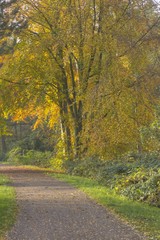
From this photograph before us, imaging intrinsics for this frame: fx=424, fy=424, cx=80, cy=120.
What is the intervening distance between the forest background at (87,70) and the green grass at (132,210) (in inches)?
210

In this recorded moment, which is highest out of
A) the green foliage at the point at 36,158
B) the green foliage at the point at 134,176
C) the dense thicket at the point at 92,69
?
the dense thicket at the point at 92,69

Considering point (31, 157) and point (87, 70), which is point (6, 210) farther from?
point (31, 157)

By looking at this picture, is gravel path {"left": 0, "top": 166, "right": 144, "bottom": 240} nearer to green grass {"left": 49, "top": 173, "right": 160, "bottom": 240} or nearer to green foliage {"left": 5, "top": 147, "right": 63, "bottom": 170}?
green grass {"left": 49, "top": 173, "right": 160, "bottom": 240}

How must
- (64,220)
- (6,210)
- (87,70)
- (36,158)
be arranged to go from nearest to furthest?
(64,220)
(6,210)
(87,70)
(36,158)

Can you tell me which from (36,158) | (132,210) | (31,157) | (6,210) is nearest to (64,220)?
(6,210)

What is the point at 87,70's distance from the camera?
24484 millimetres

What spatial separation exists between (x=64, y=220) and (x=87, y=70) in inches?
619

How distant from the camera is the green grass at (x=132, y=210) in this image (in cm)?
877

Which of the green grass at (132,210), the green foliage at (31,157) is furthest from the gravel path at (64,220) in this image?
the green foliage at (31,157)

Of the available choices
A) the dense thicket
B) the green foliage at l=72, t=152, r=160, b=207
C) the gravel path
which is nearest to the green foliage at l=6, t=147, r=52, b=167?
the dense thicket

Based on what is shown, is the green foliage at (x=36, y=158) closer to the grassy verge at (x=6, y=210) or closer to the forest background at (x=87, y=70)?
the forest background at (x=87, y=70)

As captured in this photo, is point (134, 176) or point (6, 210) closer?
point (6, 210)

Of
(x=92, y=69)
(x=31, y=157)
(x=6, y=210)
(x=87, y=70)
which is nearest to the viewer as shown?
(x=6, y=210)

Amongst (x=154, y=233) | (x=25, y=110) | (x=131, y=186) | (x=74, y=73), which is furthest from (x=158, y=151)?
(x=25, y=110)
